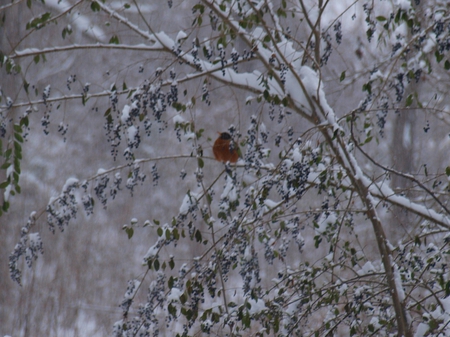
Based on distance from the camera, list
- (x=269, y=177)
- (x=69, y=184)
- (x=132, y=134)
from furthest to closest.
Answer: (x=69, y=184) < (x=269, y=177) < (x=132, y=134)

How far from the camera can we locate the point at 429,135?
218 inches

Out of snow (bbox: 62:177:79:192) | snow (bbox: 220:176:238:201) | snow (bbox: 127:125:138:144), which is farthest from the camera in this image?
snow (bbox: 62:177:79:192)

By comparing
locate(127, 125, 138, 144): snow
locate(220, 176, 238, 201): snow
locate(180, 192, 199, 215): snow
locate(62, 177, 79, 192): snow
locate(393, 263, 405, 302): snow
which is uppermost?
locate(62, 177, 79, 192): snow

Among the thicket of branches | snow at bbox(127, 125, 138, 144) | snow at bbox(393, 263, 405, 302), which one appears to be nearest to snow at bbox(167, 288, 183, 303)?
the thicket of branches

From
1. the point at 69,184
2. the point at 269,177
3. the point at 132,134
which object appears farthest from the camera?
the point at 69,184

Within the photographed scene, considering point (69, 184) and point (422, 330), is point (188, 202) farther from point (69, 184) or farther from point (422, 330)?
point (422, 330)

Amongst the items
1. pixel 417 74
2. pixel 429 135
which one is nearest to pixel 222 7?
pixel 417 74

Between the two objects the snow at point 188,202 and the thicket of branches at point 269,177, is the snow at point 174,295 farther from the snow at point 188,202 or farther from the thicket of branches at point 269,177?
the snow at point 188,202

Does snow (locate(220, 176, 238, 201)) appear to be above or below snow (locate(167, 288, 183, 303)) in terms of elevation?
above

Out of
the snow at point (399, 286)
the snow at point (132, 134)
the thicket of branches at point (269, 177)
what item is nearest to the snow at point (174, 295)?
the thicket of branches at point (269, 177)

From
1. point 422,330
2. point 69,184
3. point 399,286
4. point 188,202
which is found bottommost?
point 422,330

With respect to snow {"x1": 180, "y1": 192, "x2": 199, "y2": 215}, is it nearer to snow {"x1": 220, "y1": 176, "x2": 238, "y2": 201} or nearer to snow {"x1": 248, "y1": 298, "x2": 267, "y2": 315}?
snow {"x1": 220, "y1": 176, "x2": 238, "y2": 201}

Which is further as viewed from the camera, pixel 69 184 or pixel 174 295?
pixel 69 184

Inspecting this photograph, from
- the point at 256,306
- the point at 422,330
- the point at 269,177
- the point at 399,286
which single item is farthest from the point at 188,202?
the point at 422,330
